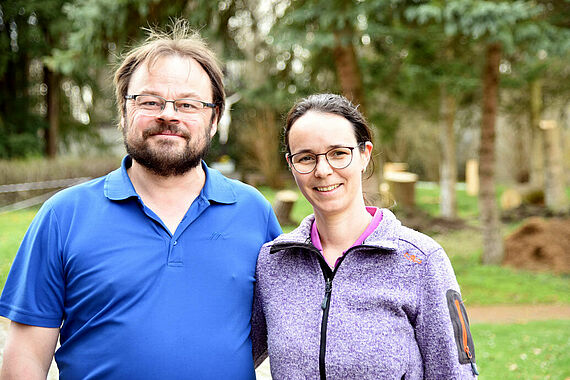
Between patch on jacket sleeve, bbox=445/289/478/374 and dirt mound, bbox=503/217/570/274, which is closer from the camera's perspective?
patch on jacket sleeve, bbox=445/289/478/374

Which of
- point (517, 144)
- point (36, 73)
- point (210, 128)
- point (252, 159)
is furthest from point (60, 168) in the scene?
point (517, 144)

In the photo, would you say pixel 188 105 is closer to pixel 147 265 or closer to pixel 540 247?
pixel 147 265

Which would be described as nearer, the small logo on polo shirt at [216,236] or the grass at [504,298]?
the small logo on polo shirt at [216,236]

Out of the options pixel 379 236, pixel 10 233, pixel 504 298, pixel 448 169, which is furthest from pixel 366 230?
pixel 448 169

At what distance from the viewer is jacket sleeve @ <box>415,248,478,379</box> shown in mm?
2035

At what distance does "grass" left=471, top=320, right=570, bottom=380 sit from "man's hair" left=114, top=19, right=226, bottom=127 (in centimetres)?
418

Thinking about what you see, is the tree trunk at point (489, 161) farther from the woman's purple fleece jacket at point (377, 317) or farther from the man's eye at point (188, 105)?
the woman's purple fleece jacket at point (377, 317)

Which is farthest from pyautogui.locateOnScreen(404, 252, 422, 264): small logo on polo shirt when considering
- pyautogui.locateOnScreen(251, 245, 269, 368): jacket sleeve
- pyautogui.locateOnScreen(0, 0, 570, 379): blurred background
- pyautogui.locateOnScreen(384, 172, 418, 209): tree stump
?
pyautogui.locateOnScreen(384, 172, 418, 209): tree stump

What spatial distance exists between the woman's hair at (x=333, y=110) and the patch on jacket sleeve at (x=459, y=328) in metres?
0.69

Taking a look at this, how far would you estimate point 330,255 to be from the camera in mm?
2277

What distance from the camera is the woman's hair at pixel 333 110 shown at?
228 centimetres

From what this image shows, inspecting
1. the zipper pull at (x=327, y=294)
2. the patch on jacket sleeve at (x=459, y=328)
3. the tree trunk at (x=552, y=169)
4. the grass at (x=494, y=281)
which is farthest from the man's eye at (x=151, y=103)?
the tree trunk at (x=552, y=169)

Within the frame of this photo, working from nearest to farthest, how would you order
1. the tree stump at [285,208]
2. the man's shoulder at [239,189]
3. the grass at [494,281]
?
the man's shoulder at [239,189] < the grass at [494,281] < the tree stump at [285,208]

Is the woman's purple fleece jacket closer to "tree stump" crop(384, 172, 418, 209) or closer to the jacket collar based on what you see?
the jacket collar
